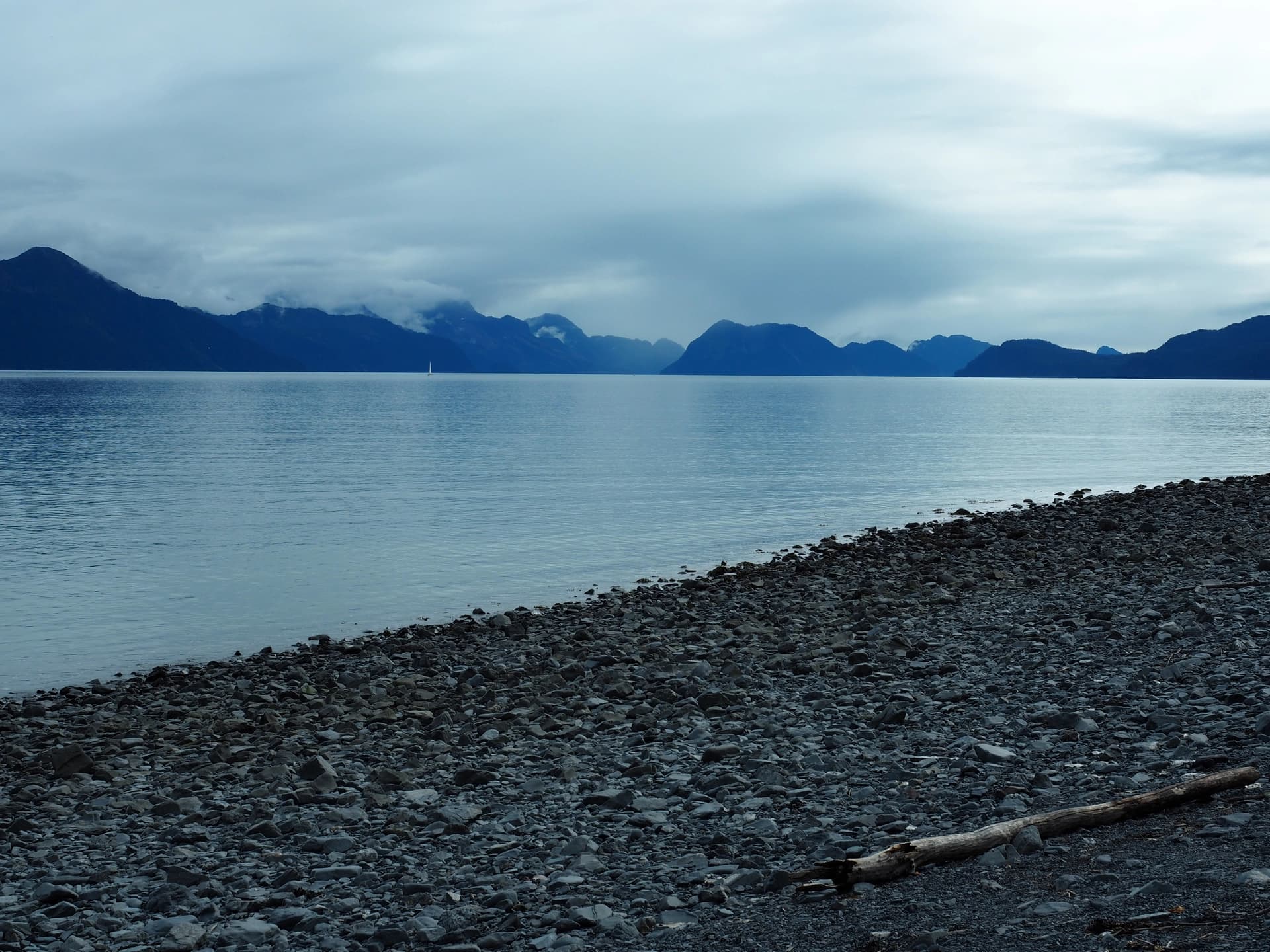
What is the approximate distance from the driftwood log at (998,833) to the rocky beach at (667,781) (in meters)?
0.12

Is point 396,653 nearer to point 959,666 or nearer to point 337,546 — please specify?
point 959,666

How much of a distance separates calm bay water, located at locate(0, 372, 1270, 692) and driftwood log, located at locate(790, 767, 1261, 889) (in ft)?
55.5

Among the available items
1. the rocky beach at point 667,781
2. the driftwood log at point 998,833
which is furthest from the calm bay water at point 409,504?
the driftwood log at point 998,833

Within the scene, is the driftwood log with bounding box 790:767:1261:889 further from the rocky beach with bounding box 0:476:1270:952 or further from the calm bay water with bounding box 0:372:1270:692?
the calm bay water with bounding box 0:372:1270:692

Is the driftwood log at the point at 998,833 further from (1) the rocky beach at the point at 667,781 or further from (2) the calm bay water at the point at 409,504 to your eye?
(2) the calm bay water at the point at 409,504

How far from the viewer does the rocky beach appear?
762cm

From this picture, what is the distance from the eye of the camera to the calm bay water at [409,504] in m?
25.5

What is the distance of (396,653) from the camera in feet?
65.8

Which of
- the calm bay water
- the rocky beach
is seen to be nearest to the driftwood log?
the rocky beach

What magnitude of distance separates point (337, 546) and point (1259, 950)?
31.9 metres

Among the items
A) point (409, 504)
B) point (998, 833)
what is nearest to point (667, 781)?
point (998, 833)

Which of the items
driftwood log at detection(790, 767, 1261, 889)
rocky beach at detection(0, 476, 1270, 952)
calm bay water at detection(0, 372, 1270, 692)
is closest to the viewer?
rocky beach at detection(0, 476, 1270, 952)

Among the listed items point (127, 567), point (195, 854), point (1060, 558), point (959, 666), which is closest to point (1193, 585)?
point (1060, 558)

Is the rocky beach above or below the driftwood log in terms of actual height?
below
